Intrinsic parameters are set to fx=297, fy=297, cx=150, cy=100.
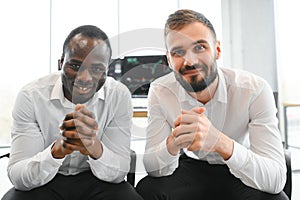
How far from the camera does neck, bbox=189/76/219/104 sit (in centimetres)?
94

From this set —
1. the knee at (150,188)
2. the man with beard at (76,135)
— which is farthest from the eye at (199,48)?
the knee at (150,188)

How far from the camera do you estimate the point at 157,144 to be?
0.95 meters

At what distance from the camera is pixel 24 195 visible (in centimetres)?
94

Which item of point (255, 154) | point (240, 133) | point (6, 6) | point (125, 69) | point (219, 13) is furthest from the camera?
point (219, 13)

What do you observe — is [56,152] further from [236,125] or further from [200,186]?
[236,125]

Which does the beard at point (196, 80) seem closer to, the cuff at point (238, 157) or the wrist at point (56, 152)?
the cuff at point (238, 157)

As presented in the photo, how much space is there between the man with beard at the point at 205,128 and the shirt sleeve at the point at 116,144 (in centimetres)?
8

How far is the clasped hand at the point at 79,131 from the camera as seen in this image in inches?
30.5

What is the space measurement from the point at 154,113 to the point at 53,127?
359 mm

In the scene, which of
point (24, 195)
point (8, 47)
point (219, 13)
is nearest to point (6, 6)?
point (8, 47)

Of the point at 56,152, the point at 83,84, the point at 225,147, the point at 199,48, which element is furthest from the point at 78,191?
the point at 199,48

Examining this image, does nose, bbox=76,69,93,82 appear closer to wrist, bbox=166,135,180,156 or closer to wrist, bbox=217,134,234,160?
wrist, bbox=166,135,180,156

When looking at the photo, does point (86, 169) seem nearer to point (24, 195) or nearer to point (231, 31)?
point (24, 195)

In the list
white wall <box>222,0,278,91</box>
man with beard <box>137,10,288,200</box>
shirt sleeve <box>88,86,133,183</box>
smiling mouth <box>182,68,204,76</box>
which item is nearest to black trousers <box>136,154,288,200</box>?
man with beard <box>137,10,288,200</box>
